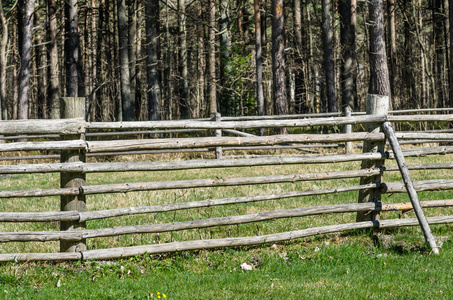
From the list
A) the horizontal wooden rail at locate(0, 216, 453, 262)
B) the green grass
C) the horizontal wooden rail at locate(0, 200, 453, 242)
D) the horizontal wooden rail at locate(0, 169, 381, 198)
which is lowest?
the green grass

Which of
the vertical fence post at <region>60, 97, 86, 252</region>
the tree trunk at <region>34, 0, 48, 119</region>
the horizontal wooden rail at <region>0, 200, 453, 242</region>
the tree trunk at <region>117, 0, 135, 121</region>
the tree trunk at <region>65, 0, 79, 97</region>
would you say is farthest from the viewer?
the tree trunk at <region>34, 0, 48, 119</region>

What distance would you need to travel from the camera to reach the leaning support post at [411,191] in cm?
548

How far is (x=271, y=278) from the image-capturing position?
4.77 meters

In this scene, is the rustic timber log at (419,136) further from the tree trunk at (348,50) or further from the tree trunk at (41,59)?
the tree trunk at (41,59)

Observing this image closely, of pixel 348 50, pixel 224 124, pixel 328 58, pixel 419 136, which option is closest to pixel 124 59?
pixel 328 58

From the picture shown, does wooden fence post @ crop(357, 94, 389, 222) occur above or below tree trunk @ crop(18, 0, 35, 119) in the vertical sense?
below

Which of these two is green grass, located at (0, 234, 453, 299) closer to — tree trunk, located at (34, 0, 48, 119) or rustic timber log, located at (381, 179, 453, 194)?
rustic timber log, located at (381, 179, 453, 194)

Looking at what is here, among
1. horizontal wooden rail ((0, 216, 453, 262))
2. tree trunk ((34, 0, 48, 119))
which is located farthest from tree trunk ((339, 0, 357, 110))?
horizontal wooden rail ((0, 216, 453, 262))

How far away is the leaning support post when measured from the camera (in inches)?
216

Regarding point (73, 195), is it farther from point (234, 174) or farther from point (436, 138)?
point (234, 174)

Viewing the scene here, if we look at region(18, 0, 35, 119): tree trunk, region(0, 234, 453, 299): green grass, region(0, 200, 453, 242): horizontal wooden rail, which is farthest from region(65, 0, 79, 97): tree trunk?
region(0, 234, 453, 299): green grass

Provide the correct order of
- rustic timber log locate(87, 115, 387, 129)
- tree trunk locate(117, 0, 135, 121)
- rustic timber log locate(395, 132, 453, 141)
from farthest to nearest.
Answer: tree trunk locate(117, 0, 135, 121) → rustic timber log locate(395, 132, 453, 141) → rustic timber log locate(87, 115, 387, 129)

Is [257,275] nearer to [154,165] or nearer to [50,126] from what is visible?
[154,165]

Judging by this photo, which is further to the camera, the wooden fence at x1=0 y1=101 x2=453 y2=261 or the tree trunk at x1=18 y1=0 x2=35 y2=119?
the tree trunk at x1=18 y1=0 x2=35 y2=119
